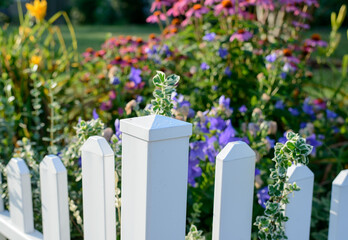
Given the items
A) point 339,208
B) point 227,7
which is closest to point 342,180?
point 339,208

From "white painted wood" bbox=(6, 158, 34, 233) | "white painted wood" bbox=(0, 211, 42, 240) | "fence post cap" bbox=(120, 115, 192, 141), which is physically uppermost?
"fence post cap" bbox=(120, 115, 192, 141)

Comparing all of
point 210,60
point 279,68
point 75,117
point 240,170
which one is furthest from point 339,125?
point 240,170

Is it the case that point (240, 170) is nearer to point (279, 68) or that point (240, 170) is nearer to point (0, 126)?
point (279, 68)

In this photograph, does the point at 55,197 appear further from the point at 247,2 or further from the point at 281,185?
the point at 247,2

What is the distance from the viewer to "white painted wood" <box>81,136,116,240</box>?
1.12 m

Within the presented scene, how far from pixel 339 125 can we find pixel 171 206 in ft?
5.84

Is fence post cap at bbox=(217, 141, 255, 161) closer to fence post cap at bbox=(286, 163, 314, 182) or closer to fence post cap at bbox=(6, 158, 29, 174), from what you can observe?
fence post cap at bbox=(286, 163, 314, 182)

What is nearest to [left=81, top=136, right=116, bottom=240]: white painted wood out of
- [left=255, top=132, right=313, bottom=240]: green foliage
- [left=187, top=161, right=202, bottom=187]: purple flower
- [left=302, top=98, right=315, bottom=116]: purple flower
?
[left=255, top=132, right=313, bottom=240]: green foliage

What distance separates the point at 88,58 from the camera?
2895 millimetres

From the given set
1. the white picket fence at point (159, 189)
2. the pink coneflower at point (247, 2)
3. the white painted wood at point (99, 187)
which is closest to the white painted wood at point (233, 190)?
the white picket fence at point (159, 189)

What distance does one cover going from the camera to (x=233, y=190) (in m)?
1.07

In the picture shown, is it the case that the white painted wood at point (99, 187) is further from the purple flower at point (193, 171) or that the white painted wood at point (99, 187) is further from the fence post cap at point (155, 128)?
the purple flower at point (193, 171)

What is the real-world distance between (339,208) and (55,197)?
74cm

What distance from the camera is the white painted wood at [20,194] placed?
1.43 m
